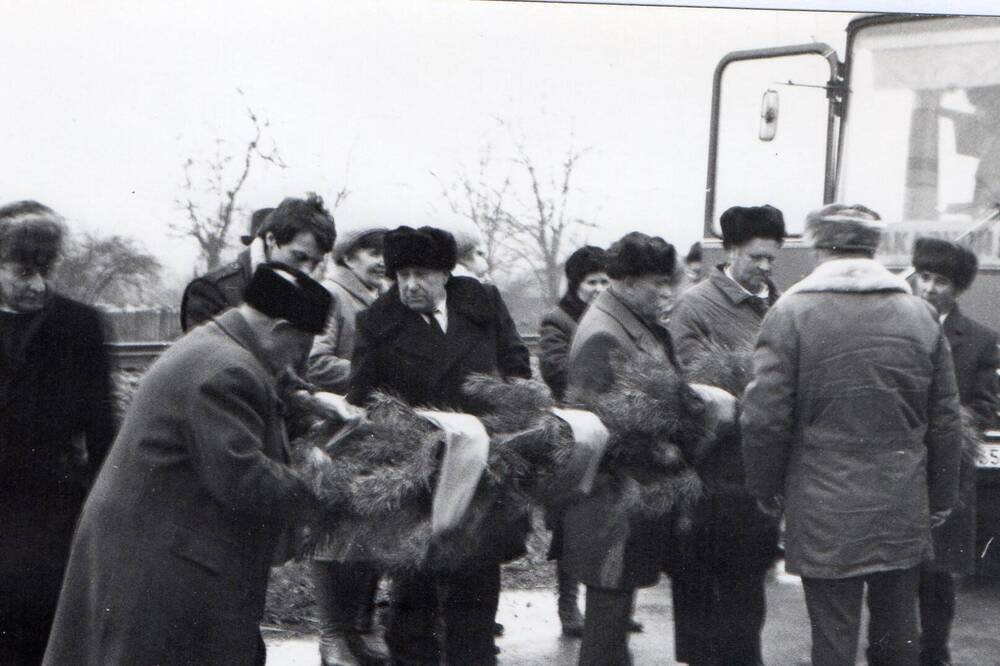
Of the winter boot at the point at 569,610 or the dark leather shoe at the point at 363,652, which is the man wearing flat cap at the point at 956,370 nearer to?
the winter boot at the point at 569,610

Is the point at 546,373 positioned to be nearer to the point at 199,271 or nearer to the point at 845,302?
the point at 845,302

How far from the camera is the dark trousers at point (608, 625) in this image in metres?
4.40

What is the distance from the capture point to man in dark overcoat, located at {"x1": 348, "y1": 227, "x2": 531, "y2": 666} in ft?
14.4

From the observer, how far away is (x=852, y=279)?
163 inches

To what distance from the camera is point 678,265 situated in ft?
15.9

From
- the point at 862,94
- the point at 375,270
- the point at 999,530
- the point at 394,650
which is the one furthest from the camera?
the point at 862,94

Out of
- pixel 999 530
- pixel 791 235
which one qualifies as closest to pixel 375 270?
pixel 791 235

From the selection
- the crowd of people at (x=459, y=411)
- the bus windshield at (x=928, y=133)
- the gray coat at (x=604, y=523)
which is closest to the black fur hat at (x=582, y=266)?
the crowd of people at (x=459, y=411)

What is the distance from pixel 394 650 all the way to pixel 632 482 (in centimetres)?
107

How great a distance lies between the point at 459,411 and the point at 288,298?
1.19 meters

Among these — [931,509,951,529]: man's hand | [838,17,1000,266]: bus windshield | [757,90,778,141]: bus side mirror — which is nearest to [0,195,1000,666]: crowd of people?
[931,509,951,529]: man's hand

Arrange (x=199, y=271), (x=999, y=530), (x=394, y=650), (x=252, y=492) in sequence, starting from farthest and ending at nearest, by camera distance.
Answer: (x=199, y=271)
(x=999, y=530)
(x=394, y=650)
(x=252, y=492)

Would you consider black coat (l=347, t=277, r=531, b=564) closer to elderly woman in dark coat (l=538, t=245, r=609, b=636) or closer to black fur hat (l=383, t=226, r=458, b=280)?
black fur hat (l=383, t=226, r=458, b=280)

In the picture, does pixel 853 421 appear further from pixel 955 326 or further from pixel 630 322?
pixel 955 326
